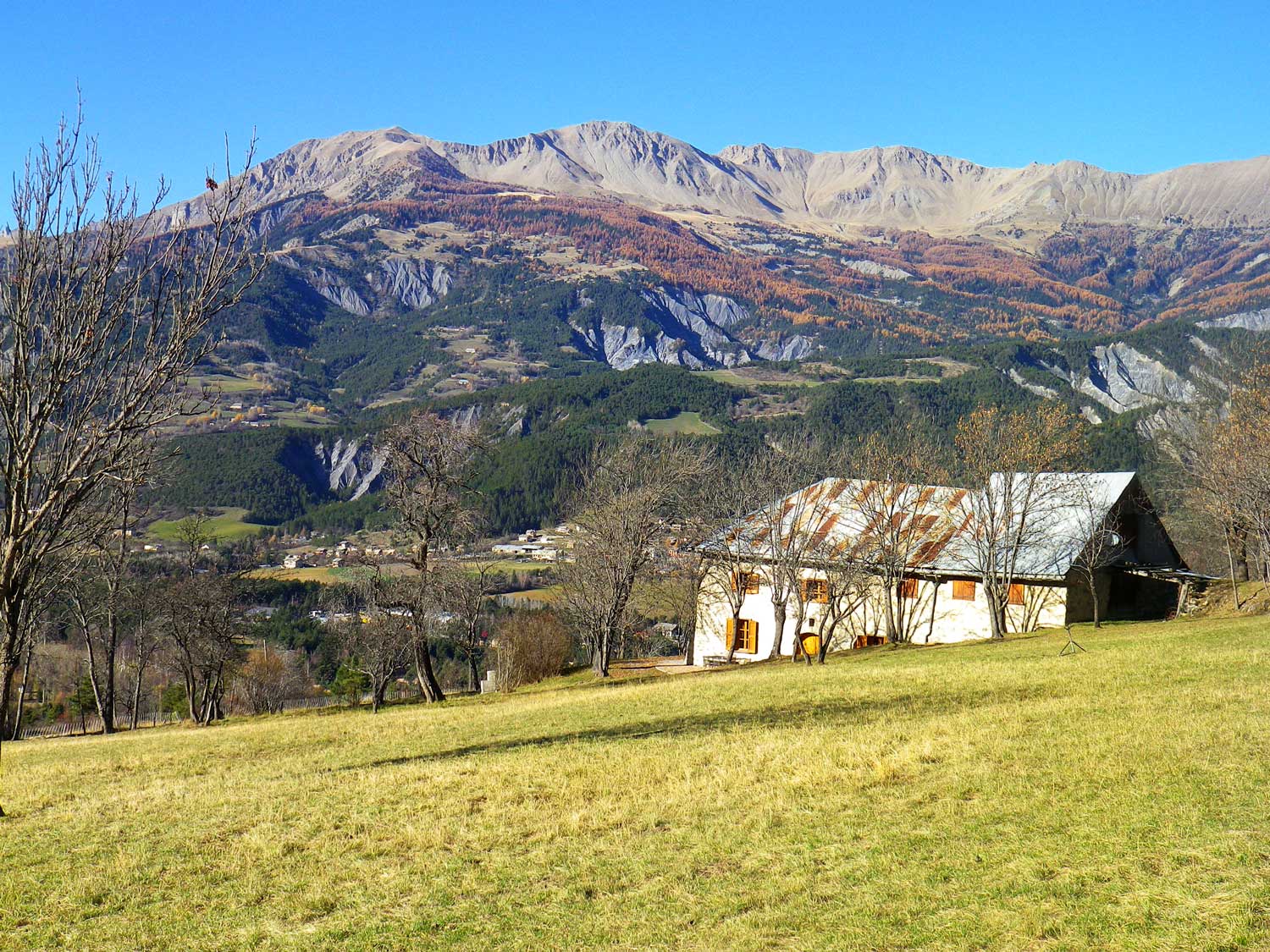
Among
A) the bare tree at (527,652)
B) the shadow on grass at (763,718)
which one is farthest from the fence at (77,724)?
the shadow on grass at (763,718)

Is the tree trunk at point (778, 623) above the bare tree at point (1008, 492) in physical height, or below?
below

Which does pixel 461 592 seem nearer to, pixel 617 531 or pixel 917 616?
pixel 617 531

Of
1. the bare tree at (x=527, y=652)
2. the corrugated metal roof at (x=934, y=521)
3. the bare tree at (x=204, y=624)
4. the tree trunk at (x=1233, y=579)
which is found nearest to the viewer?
the tree trunk at (x=1233, y=579)

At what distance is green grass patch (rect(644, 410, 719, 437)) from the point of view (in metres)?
166

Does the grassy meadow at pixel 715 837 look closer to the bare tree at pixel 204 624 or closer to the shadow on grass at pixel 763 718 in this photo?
the shadow on grass at pixel 763 718

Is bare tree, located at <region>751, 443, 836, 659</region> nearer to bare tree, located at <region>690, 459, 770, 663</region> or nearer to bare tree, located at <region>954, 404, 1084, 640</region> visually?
bare tree, located at <region>690, 459, 770, 663</region>

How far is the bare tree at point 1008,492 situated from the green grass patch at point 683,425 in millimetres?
118661

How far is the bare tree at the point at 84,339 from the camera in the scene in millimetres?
12656

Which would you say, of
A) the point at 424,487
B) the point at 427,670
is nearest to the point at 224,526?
the point at 427,670

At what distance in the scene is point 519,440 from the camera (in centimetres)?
16788

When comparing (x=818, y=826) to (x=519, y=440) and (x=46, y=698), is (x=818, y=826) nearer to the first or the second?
(x=46, y=698)

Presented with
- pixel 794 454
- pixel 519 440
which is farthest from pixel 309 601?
pixel 794 454

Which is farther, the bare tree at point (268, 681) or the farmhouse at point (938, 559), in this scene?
the bare tree at point (268, 681)

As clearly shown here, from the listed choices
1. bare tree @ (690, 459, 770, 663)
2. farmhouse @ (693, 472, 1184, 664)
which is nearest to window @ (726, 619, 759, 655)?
farmhouse @ (693, 472, 1184, 664)
